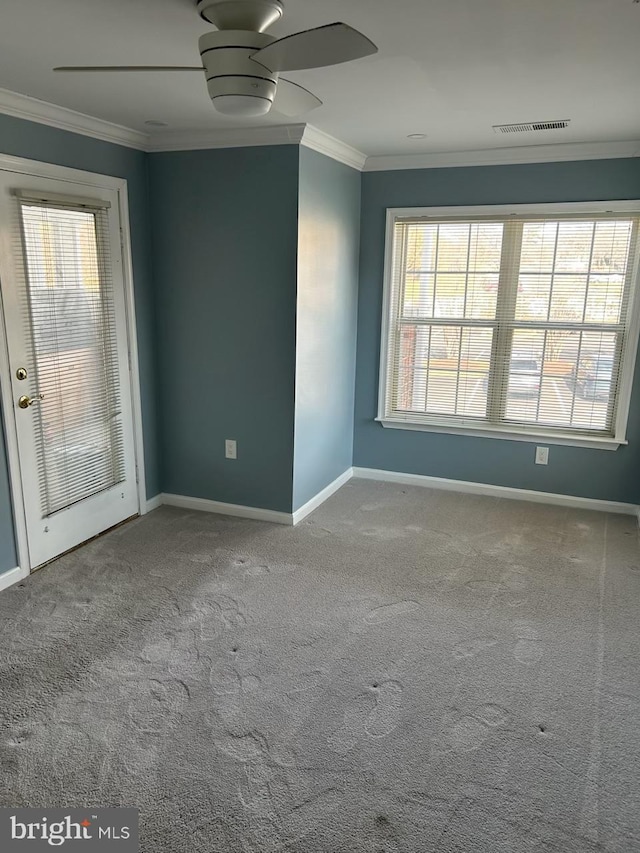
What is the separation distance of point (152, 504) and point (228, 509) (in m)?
0.53

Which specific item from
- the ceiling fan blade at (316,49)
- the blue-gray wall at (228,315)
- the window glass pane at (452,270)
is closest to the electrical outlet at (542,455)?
the window glass pane at (452,270)

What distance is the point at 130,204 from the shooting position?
379 cm

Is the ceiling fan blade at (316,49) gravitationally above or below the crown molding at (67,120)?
below

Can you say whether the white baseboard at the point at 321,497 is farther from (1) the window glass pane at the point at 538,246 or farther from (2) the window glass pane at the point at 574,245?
(2) the window glass pane at the point at 574,245

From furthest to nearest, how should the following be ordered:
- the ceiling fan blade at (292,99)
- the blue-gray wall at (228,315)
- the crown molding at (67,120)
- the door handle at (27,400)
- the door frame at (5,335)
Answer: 1. the blue-gray wall at (228,315)
2. the door handle at (27,400)
3. the door frame at (5,335)
4. the crown molding at (67,120)
5. the ceiling fan blade at (292,99)

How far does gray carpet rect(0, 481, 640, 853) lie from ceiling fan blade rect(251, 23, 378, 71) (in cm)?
215

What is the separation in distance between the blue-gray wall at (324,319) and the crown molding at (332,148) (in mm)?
42

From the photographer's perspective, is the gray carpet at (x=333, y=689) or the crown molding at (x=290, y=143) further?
the crown molding at (x=290, y=143)

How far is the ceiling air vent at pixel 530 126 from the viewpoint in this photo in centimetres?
329

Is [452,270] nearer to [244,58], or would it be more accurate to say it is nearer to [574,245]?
[574,245]

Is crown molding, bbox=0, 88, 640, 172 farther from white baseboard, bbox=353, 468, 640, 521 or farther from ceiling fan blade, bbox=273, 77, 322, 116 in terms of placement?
white baseboard, bbox=353, 468, 640, 521

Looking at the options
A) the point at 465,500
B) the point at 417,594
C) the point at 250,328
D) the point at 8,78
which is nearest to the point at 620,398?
the point at 465,500

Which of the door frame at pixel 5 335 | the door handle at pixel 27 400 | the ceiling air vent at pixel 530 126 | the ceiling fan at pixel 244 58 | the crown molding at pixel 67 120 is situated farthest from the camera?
the ceiling air vent at pixel 530 126

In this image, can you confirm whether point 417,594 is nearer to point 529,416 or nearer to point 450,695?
point 450,695
